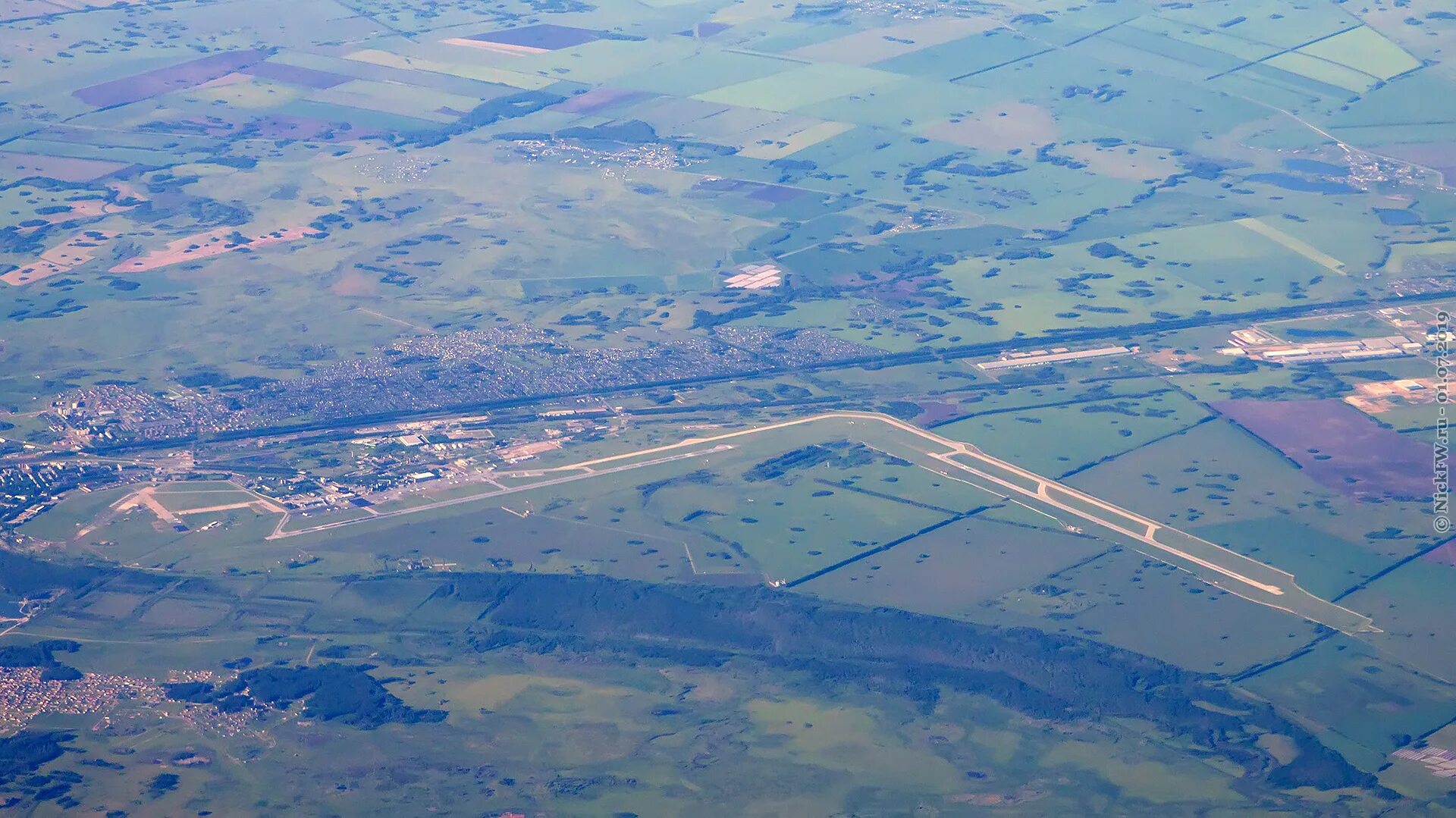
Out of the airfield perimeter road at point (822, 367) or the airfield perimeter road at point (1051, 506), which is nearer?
the airfield perimeter road at point (1051, 506)

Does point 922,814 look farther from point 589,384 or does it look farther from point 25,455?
point 25,455

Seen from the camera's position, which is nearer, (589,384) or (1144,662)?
(1144,662)

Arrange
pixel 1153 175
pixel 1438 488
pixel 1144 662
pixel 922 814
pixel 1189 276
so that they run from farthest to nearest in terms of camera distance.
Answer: pixel 1153 175
pixel 1189 276
pixel 1438 488
pixel 1144 662
pixel 922 814

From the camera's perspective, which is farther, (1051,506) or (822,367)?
(822,367)

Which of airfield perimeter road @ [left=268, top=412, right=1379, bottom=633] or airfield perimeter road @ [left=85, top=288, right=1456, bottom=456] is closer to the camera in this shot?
airfield perimeter road @ [left=268, top=412, right=1379, bottom=633]

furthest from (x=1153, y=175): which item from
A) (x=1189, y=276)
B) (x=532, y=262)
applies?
(x=532, y=262)

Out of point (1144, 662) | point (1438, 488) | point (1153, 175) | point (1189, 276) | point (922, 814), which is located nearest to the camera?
point (922, 814)

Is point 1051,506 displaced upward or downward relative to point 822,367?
downward

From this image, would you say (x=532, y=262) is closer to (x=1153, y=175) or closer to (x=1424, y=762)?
(x=1153, y=175)
